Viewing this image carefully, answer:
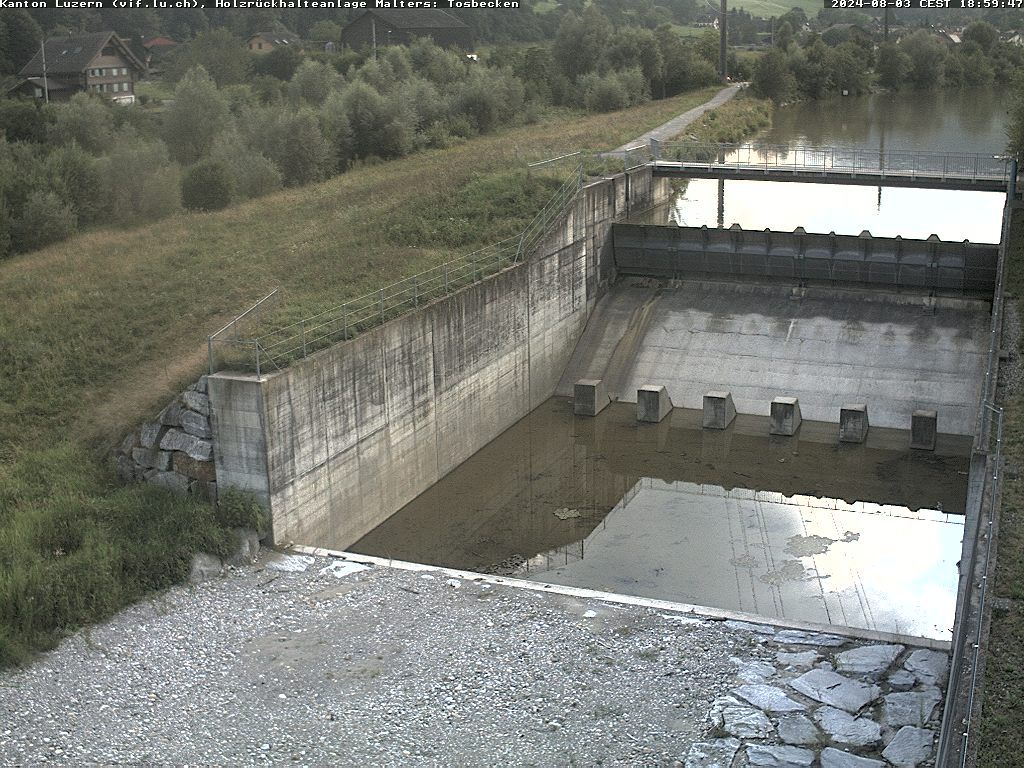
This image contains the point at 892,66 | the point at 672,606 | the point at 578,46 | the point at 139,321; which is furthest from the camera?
the point at 892,66

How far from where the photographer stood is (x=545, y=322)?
102 feet

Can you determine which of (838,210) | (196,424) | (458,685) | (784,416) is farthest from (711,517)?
(838,210)

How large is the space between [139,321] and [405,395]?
5479 mm

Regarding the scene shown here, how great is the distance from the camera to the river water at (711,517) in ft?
70.1

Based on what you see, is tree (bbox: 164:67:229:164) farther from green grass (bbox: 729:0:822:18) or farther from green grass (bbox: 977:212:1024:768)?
green grass (bbox: 729:0:822:18)

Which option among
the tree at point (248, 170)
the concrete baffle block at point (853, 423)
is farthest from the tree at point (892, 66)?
the concrete baffle block at point (853, 423)

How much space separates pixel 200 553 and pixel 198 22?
248 feet

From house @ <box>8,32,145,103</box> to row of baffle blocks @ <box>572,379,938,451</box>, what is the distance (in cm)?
3587

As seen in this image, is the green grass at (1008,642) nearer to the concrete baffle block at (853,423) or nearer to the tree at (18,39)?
the concrete baffle block at (853,423)

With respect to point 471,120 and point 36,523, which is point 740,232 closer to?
point 471,120

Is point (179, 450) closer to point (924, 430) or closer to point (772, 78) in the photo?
point (924, 430)

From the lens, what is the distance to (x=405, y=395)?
972 inches

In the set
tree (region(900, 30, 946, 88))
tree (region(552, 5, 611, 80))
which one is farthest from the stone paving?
tree (region(900, 30, 946, 88))

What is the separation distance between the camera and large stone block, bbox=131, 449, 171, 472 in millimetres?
21031
